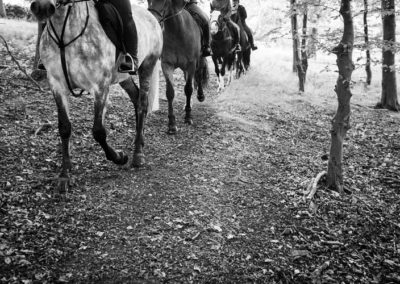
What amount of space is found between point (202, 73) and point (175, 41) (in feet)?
10.5

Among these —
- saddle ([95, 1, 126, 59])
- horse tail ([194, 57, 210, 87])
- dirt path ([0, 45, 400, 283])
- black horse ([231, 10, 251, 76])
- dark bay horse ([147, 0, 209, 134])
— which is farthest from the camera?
black horse ([231, 10, 251, 76])

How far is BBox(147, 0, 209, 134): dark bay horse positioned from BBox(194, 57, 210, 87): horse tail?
1830mm

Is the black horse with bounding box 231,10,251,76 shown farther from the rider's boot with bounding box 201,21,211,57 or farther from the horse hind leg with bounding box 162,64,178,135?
the horse hind leg with bounding box 162,64,178,135

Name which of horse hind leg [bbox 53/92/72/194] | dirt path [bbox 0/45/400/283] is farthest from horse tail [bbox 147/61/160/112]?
horse hind leg [bbox 53/92/72/194]

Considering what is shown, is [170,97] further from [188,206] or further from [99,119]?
[188,206]

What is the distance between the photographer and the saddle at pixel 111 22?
508cm

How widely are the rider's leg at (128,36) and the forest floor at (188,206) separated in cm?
180

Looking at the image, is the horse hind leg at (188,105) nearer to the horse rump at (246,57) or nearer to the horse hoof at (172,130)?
the horse hoof at (172,130)

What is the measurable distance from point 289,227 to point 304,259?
0.70 m

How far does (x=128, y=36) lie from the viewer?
18.1 feet

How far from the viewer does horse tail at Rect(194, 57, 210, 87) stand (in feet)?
35.8

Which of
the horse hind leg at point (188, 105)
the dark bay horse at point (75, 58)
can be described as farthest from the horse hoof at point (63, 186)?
the horse hind leg at point (188, 105)

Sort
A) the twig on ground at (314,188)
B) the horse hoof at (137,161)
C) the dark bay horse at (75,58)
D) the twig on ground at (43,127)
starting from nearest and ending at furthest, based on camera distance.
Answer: the dark bay horse at (75,58)
the twig on ground at (314,188)
the horse hoof at (137,161)
the twig on ground at (43,127)

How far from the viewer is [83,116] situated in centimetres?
800
